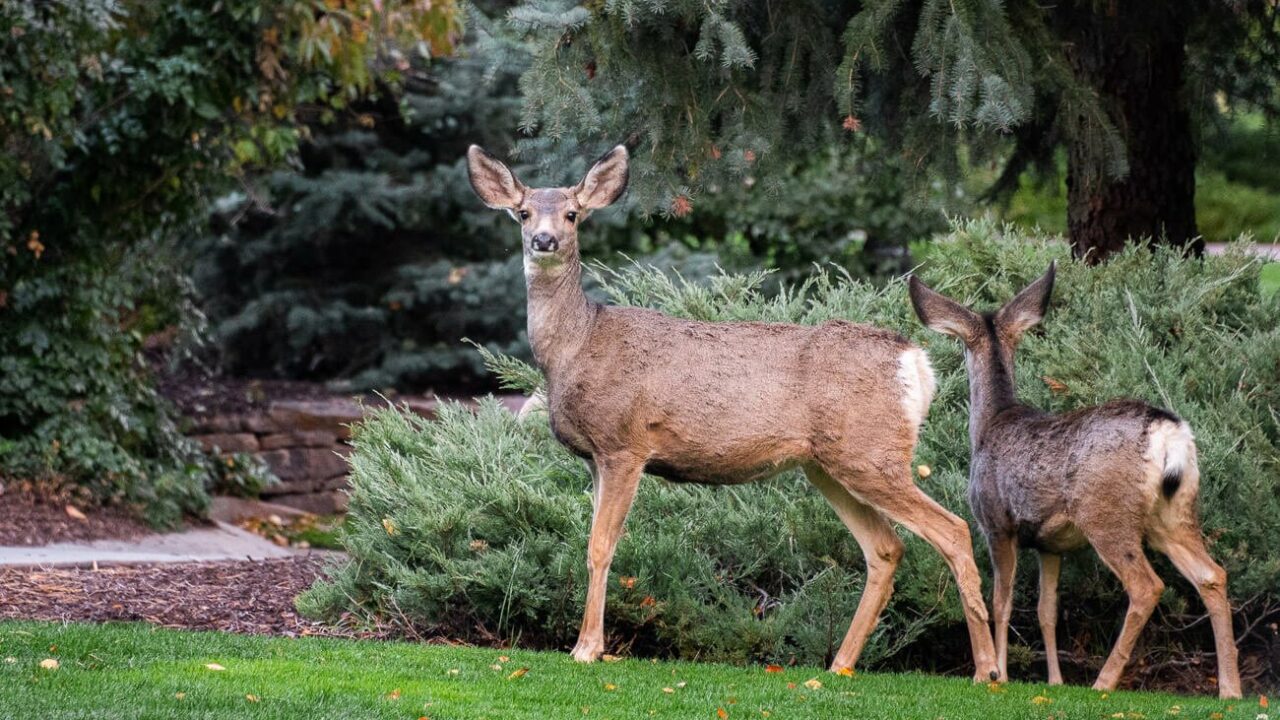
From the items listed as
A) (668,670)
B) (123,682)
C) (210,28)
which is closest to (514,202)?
(668,670)

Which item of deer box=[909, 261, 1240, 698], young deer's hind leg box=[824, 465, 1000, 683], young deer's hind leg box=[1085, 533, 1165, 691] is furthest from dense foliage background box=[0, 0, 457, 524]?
young deer's hind leg box=[1085, 533, 1165, 691]

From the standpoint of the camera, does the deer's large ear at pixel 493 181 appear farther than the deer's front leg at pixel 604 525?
Yes

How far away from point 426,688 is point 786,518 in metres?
2.55

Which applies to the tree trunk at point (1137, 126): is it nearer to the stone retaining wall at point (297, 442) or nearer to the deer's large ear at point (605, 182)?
the deer's large ear at point (605, 182)

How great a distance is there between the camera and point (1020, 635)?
805cm

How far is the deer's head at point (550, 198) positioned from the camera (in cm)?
702

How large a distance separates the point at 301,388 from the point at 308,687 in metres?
10.5

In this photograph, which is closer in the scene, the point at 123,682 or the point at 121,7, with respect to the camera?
the point at 123,682

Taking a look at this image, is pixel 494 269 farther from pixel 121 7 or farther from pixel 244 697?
pixel 244 697

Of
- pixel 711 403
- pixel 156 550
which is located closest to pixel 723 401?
pixel 711 403

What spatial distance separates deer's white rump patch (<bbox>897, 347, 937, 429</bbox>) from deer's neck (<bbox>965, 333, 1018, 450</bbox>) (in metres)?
0.48

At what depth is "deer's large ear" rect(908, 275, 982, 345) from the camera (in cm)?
761

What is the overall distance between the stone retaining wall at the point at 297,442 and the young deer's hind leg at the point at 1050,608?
321 inches

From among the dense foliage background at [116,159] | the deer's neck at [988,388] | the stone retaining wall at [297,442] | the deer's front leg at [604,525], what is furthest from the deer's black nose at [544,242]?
the stone retaining wall at [297,442]
